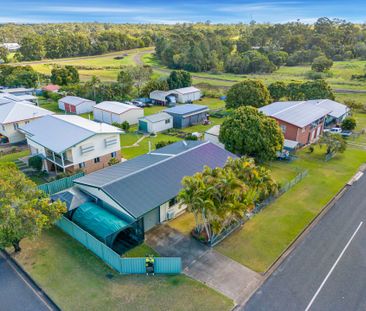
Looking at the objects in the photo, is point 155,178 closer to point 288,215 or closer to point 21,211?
point 21,211

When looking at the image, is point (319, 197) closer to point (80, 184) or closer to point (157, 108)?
point (80, 184)

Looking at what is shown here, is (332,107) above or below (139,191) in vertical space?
above

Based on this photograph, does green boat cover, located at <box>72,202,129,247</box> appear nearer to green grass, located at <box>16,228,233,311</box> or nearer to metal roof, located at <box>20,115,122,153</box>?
green grass, located at <box>16,228,233,311</box>

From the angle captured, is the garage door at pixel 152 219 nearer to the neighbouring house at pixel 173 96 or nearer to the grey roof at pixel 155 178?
the grey roof at pixel 155 178

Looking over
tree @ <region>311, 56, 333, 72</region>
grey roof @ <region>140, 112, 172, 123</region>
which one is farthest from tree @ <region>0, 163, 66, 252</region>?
tree @ <region>311, 56, 333, 72</region>

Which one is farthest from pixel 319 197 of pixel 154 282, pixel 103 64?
pixel 103 64

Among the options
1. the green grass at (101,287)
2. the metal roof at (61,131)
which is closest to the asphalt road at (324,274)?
the green grass at (101,287)

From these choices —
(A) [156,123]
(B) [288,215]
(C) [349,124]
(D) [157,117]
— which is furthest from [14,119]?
(C) [349,124]
